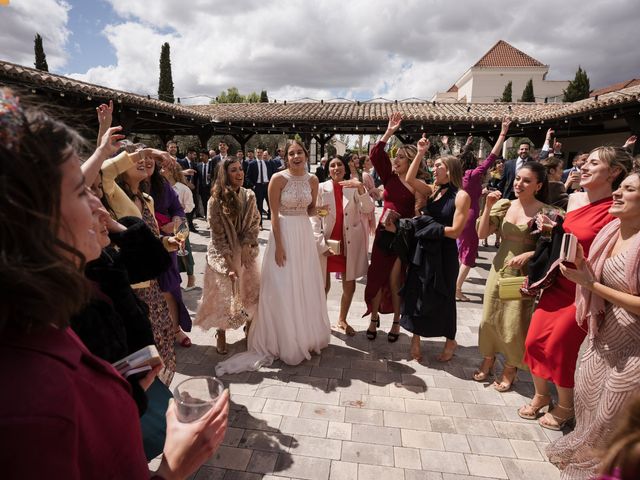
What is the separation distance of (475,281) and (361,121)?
10.7 metres

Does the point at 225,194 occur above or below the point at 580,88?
below

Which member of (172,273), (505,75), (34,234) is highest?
(505,75)

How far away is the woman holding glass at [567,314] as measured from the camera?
Result: 247 cm

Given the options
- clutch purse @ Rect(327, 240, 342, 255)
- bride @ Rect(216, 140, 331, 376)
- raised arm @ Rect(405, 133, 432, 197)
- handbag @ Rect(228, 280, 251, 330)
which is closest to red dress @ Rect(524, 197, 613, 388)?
raised arm @ Rect(405, 133, 432, 197)

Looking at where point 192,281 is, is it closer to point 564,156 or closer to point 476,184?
point 476,184

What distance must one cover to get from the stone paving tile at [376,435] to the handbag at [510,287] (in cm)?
143

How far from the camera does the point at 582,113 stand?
35.9 ft

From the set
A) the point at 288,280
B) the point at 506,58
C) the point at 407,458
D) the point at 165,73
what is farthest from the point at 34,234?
the point at 506,58

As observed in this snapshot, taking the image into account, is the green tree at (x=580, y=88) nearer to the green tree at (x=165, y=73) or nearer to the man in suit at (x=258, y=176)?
the man in suit at (x=258, y=176)

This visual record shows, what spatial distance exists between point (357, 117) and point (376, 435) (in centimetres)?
1484

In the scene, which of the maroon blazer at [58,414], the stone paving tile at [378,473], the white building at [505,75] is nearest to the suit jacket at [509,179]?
the stone paving tile at [378,473]

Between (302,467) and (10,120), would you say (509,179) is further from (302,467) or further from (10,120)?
(10,120)

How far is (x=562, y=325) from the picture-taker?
2631mm

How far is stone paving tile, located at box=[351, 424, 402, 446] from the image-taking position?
8.70ft
